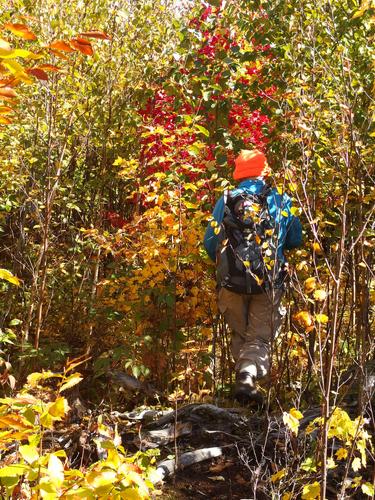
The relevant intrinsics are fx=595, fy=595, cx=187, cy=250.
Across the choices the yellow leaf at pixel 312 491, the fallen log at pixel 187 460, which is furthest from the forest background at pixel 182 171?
the yellow leaf at pixel 312 491

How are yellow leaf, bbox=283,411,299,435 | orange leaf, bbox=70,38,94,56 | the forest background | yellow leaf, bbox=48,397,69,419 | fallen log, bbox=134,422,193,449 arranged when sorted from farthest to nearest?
the forest background, fallen log, bbox=134,422,193,449, yellow leaf, bbox=283,411,299,435, yellow leaf, bbox=48,397,69,419, orange leaf, bbox=70,38,94,56

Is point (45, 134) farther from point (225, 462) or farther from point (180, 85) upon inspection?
point (225, 462)

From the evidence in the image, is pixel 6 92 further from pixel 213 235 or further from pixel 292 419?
pixel 213 235

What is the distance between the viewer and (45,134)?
5.97m

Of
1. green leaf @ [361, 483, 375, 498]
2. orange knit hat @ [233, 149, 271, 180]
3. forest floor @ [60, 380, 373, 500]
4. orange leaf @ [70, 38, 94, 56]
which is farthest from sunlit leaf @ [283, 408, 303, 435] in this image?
orange knit hat @ [233, 149, 271, 180]

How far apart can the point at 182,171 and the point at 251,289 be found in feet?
3.92

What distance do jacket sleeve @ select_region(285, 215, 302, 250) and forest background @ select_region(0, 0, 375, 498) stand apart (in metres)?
0.16

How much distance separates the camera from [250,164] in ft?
13.4

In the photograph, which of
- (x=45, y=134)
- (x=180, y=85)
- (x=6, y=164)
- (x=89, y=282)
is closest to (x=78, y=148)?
(x=45, y=134)

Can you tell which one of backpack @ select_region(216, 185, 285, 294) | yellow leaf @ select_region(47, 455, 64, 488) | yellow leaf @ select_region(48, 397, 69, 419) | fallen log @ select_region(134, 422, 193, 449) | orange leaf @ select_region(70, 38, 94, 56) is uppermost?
orange leaf @ select_region(70, 38, 94, 56)

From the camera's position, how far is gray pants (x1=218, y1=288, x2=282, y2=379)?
4.08 m

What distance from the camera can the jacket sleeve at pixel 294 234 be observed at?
13.1ft

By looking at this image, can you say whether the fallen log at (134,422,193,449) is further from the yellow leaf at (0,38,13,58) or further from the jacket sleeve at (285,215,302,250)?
the yellow leaf at (0,38,13,58)

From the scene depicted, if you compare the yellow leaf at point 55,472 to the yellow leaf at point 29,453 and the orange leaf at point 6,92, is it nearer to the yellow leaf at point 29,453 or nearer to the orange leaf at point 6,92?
the yellow leaf at point 29,453
